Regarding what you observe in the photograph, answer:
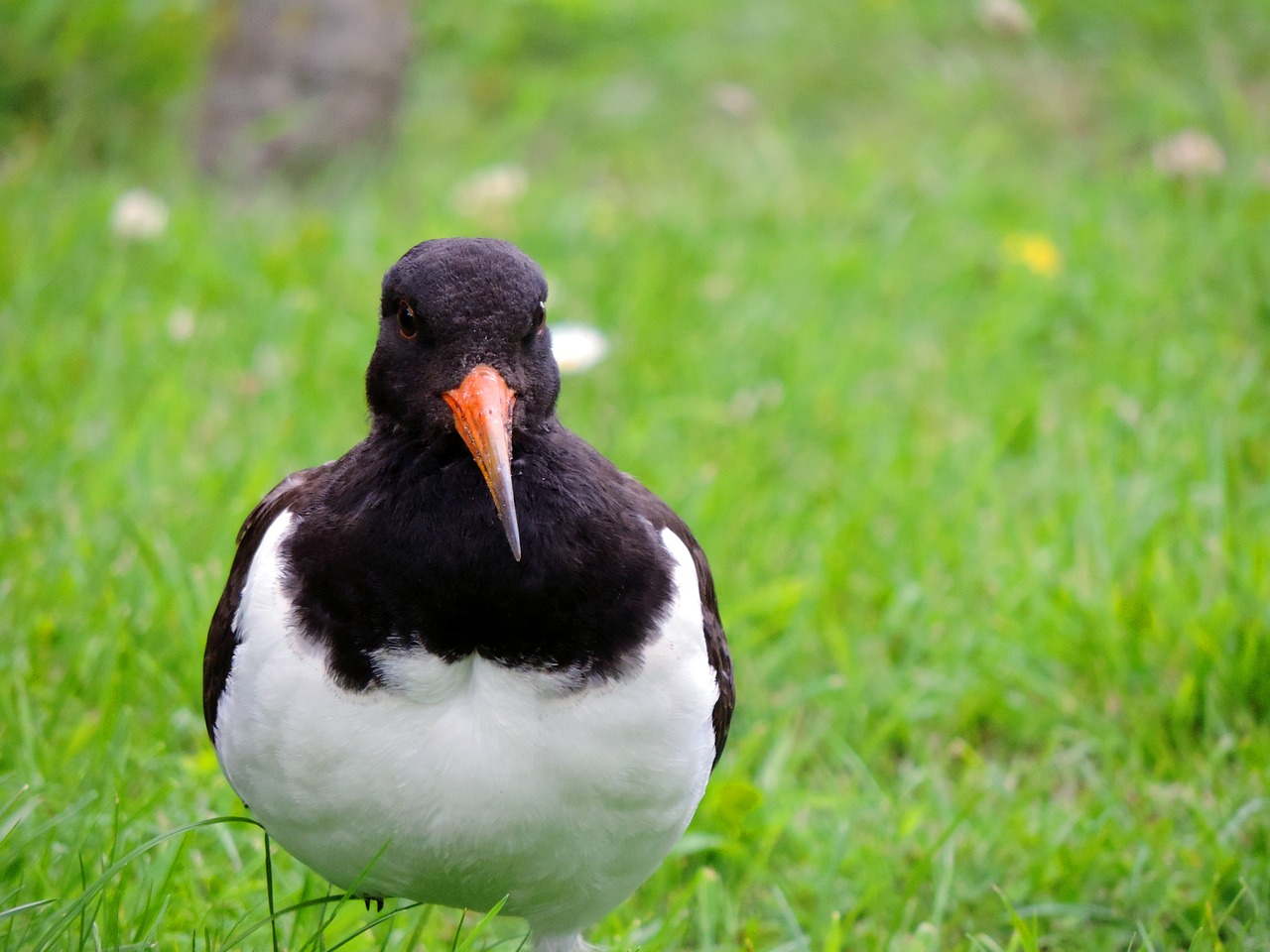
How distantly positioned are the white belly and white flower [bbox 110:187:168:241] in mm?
3544

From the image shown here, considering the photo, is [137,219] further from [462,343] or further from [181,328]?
[462,343]

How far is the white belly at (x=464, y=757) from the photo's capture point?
2426mm

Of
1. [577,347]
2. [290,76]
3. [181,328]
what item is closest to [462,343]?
[577,347]

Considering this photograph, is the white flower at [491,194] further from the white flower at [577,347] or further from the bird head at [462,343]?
the bird head at [462,343]

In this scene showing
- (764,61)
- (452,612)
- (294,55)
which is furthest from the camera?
(764,61)

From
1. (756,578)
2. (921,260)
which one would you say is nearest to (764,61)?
(921,260)

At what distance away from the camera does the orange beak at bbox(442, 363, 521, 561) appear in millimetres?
2287

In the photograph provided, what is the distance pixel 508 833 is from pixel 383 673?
1.16 feet

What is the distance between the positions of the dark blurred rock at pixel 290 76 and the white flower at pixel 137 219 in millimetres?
1028

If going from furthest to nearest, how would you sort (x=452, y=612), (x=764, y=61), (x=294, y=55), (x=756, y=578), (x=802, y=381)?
(x=764, y=61) → (x=294, y=55) → (x=802, y=381) → (x=756, y=578) → (x=452, y=612)

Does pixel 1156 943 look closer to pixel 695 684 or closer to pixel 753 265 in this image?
pixel 695 684

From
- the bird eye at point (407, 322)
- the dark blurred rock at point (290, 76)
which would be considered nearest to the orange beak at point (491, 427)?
the bird eye at point (407, 322)

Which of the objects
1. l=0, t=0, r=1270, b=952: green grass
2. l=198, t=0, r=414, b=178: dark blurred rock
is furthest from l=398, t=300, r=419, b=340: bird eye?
l=198, t=0, r=414, b=178: dark blurred rock

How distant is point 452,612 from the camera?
7.94 feet
